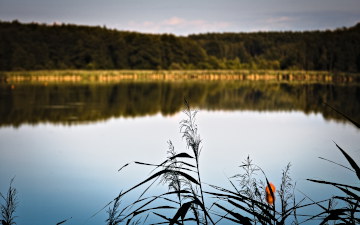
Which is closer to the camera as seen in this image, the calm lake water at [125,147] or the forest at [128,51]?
the calm lake water at [125,147]

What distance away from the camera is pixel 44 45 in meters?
72.1

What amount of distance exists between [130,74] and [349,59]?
2901 cm

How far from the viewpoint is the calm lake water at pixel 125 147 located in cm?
723

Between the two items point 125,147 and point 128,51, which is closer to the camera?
point 125,147

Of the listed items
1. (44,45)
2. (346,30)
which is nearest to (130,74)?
(44,45)

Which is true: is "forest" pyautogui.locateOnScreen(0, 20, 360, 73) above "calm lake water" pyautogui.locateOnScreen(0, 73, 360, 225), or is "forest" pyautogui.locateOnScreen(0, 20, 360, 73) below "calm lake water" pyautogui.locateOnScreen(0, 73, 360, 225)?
above

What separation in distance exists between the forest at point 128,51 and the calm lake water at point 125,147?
47.4 meters

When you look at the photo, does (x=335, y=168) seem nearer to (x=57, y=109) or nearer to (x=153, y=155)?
(x=153, y=155)

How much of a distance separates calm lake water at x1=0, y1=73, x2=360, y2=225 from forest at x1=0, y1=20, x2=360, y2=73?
155 ft

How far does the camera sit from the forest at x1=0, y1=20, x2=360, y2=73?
66.6 meters

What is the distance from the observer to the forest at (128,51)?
66562 mm

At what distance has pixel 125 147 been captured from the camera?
450 inches

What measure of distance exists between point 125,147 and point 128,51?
6765 cm

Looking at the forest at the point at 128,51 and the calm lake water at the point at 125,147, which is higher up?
the forest at the point at 128,51
